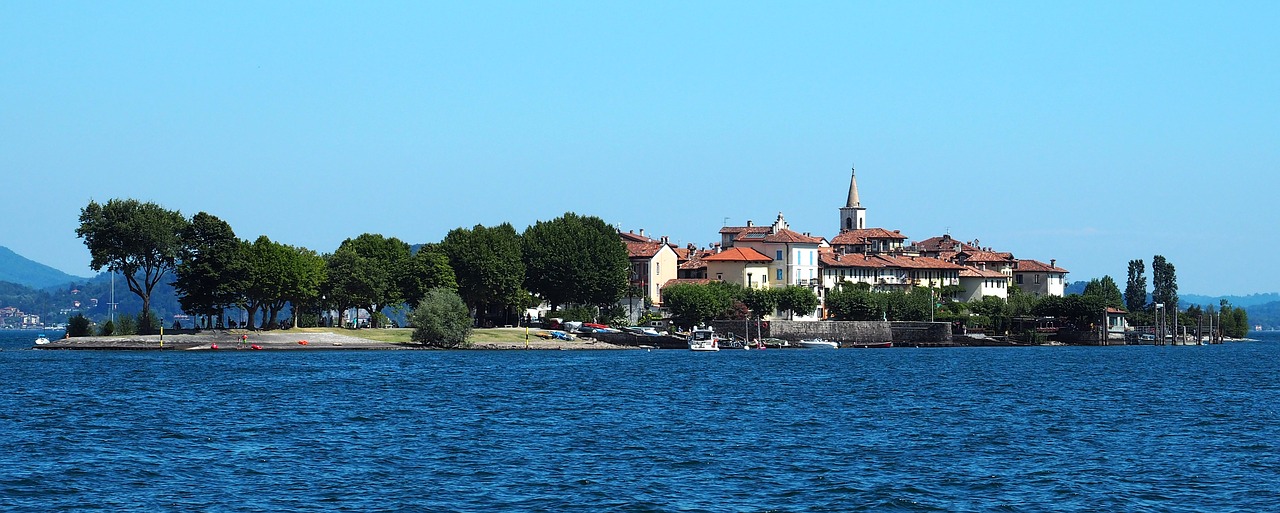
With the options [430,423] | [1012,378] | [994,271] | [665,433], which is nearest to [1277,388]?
[1012,378]

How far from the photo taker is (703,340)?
123625 mm

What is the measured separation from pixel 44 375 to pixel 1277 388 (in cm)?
5859

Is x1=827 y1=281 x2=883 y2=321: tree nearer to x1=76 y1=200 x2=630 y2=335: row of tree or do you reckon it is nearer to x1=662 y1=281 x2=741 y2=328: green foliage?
x1=662 y1=281 x2=741 y2=328: green foliage

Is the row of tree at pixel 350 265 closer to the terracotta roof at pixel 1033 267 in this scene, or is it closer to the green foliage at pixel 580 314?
the green foliage at pixel 580 314

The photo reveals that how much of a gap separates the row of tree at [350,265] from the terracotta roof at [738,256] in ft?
61.8

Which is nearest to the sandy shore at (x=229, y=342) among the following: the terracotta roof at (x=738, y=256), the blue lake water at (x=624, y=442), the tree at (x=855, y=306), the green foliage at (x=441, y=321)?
the green foliage at (x=441, y=321)

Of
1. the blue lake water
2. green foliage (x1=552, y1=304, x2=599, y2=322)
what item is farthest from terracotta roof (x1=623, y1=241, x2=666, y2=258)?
the blue lake water

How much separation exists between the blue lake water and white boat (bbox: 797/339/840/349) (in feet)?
193

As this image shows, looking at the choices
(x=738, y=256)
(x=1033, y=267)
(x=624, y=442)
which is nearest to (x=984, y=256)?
(x=1033, y=267)

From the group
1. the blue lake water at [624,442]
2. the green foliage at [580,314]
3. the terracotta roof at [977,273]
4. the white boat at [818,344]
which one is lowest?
the blue lake water at [624,442]

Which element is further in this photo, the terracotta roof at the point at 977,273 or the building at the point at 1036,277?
the building at the point at 1036,277

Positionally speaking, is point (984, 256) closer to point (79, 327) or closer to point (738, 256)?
point (738, 256)

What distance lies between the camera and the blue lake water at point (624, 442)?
30547 mm

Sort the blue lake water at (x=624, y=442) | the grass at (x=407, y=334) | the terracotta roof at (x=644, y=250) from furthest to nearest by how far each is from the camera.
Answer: the terracotta roof at (x=644, y=250) < the grass at (x=407, y=334) < the blue lake water at (x=624, y=442)
